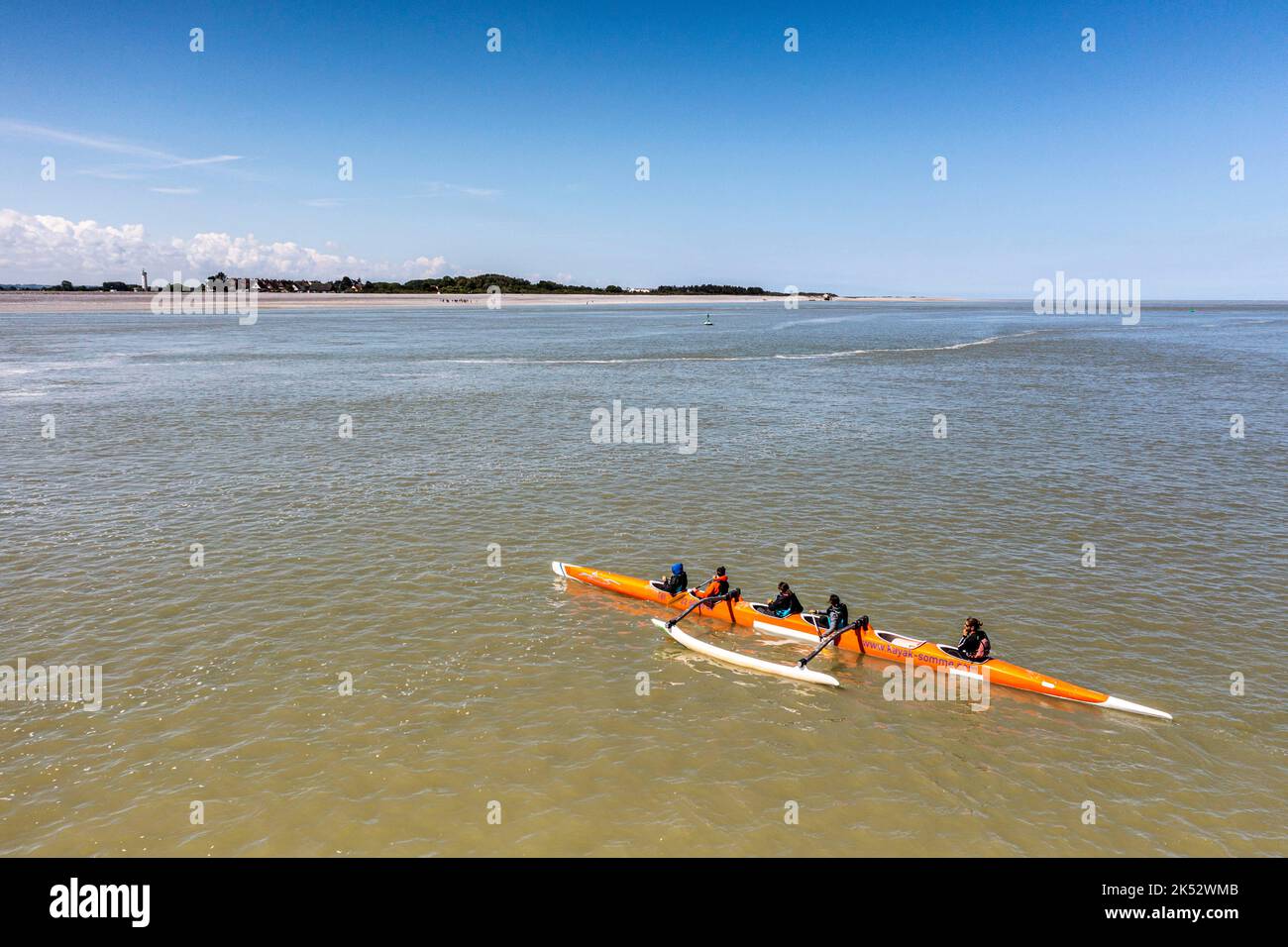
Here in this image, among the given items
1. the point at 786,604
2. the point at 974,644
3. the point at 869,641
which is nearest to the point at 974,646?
the point at 974,644

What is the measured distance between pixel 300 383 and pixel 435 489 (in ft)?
120

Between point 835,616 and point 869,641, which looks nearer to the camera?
point 869,641

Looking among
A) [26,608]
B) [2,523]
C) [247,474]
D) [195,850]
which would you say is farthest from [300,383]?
[195,850]

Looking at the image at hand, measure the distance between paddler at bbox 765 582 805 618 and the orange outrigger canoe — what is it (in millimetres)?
141

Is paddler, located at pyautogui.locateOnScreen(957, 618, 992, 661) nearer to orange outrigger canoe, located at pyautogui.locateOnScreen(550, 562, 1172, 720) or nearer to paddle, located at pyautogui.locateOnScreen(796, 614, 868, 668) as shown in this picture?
orange outrigger canoe, located at pyautogui.locateOnScreen(550, 562, 1172, 720)

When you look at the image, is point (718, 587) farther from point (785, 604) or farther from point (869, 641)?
point (869, 641)

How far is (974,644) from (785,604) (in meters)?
4.70

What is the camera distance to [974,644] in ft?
53.8

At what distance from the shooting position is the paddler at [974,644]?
1633cm

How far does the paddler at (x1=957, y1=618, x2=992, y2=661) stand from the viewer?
1633 cm

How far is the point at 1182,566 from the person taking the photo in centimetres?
2225

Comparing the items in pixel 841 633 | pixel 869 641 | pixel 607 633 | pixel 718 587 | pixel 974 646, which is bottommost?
pixel 607 633

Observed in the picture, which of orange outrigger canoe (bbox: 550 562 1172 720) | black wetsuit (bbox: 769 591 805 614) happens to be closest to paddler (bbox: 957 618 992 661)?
orange outrigger canoe (bbox: 550 562 1172 720)

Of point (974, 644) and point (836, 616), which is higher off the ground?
point (836, 616)
